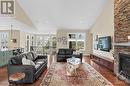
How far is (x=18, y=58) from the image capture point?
6039mm

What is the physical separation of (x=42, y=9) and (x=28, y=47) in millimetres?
7109

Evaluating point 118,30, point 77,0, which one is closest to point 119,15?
point 118,30

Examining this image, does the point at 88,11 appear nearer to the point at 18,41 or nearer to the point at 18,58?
the point at 18,41

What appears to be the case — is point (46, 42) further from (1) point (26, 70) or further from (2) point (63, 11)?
(1) point (26, 70)

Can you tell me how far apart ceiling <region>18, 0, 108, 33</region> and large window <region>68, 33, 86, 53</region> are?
2741mm

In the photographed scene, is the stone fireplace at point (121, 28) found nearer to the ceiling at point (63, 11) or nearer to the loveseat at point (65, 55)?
the ceiling at point (63, 11)

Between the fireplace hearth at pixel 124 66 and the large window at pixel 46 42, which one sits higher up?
the large window at pixel 46 42

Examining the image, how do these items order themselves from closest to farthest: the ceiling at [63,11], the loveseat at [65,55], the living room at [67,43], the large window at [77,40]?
the living room at [67,43] < the ceiling at [63,11] < the loveseat at [65,55] < the large window at [77,40]

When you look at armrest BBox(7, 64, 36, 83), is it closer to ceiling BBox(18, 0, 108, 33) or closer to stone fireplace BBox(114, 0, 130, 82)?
stone fireplace BBox(114, 0, 130, 82)

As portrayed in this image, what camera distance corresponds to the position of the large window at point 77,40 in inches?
709

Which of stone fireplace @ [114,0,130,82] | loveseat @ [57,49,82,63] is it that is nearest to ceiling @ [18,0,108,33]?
loveseat @ [57,49,82,63]

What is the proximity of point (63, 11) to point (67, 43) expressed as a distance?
5.70 m

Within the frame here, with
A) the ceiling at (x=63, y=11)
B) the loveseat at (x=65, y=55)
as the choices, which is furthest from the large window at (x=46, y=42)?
the loveseat at (x=65, y=55)

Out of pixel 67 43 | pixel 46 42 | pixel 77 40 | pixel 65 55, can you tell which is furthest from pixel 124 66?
pixel 46 42
